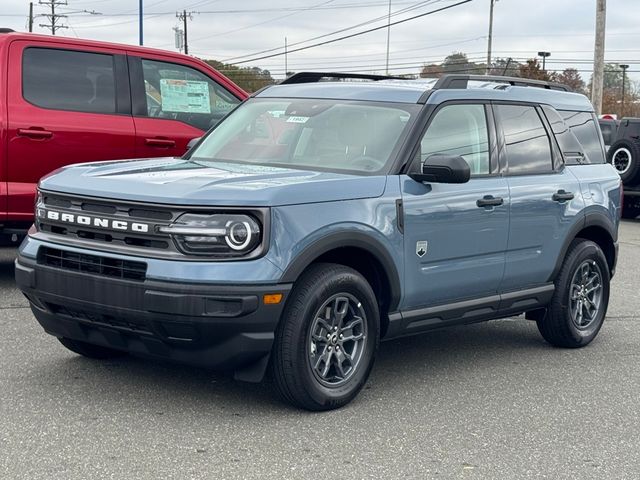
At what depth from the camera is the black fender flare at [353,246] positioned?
5.04 meters

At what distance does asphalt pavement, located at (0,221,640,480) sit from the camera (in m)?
4.54

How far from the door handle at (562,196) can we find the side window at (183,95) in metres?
3.72

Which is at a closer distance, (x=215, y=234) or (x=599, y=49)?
(x=215, y=234)

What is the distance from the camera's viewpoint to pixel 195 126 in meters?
9.38

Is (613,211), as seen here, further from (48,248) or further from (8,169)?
(8,169)

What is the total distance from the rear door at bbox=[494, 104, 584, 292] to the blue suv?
0.01 meters

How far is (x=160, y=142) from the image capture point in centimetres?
903

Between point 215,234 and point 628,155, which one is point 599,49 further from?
Result: point 215,234

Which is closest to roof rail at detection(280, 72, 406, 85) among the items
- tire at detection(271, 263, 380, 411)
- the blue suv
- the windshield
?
the blue suv

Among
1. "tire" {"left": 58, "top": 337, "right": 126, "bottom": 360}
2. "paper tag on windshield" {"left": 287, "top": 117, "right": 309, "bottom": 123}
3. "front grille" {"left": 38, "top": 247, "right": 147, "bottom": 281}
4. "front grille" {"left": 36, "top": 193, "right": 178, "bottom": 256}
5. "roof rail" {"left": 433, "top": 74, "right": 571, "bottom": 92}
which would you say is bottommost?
"tire" {"left": 58, "top": 337, "right": 126, "bottom": 360}

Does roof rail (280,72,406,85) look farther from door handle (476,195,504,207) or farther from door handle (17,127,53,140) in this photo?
door handle (17,127,53,140)

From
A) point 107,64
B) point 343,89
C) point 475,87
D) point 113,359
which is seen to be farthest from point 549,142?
point 107,64

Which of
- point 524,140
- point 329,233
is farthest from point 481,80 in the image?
point 329,233

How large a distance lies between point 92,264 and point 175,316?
0.58m
